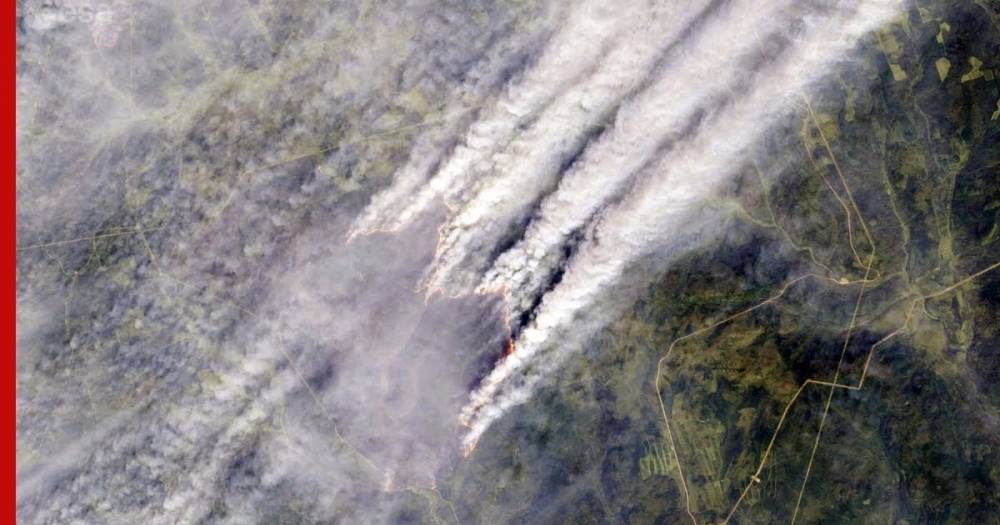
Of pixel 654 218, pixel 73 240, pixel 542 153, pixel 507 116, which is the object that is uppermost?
pixel 73 240

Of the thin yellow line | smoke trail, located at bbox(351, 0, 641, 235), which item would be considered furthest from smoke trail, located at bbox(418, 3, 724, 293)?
the thin yellow line

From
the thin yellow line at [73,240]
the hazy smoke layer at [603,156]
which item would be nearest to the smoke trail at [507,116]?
the hazy smoke layer at [603,156]

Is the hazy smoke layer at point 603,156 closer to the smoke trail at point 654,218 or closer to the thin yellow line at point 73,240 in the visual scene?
the smoke trail at point 654,218

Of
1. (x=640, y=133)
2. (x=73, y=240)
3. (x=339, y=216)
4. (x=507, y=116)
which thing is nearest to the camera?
(x=640, y=133)

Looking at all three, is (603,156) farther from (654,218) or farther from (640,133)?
(654,218)

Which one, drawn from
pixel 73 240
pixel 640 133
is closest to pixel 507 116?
pixel 640 133

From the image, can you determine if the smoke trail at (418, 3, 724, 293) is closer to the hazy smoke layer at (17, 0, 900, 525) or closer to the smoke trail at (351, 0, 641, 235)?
the hazy smoke layer at (17, 0, 900, 525)
